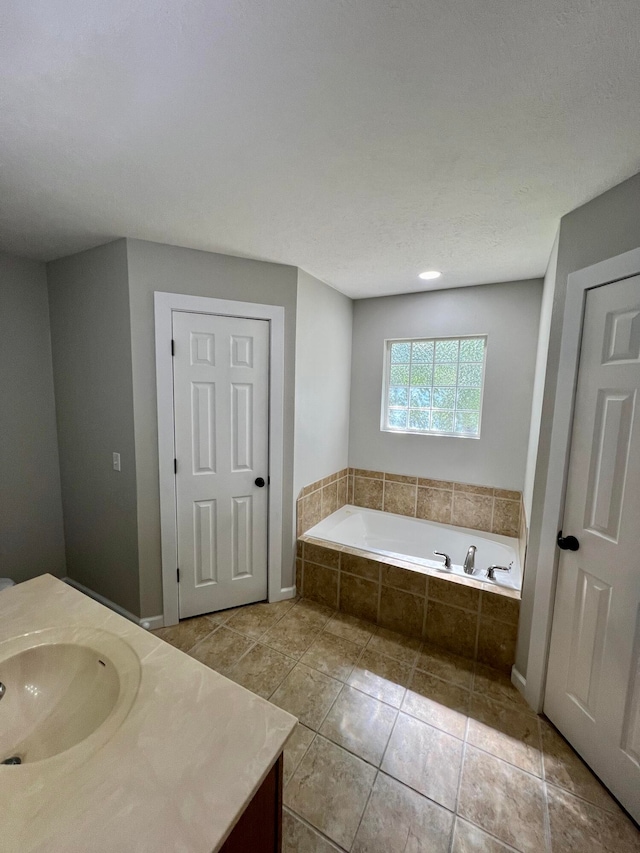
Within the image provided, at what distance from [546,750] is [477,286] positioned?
2.78 meters

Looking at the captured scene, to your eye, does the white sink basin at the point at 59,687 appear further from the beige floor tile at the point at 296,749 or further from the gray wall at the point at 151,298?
the gray wall at the point at 151,298

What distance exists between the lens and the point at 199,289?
2.16m

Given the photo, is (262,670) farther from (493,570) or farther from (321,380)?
(321,380)

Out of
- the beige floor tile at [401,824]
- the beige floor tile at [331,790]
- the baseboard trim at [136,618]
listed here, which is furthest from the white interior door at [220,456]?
the beige floor tile at [401,824]

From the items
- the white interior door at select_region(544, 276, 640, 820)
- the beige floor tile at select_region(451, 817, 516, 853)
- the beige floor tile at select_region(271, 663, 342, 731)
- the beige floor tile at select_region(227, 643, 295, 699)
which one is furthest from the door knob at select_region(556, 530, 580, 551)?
the beige floor tile at select_region(227, 643, 295, 699)

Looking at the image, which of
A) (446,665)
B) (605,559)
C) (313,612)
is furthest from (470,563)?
(313,612)

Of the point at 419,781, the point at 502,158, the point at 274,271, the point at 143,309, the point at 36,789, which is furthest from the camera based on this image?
the point at 274,271

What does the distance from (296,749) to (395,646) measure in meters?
0.87

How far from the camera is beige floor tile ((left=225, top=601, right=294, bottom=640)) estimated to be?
228 centimetres

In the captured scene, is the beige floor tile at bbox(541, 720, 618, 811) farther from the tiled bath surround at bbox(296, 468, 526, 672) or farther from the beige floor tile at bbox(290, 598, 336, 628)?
the beige floor tile at bbox(290, 598, 336, 628)

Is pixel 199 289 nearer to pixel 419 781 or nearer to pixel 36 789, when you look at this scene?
pixel 36 789

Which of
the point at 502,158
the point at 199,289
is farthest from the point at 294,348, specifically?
the point at 502,158

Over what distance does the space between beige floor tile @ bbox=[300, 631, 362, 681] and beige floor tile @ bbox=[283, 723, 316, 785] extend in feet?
1.17

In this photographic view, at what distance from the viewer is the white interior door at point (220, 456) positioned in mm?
2201
